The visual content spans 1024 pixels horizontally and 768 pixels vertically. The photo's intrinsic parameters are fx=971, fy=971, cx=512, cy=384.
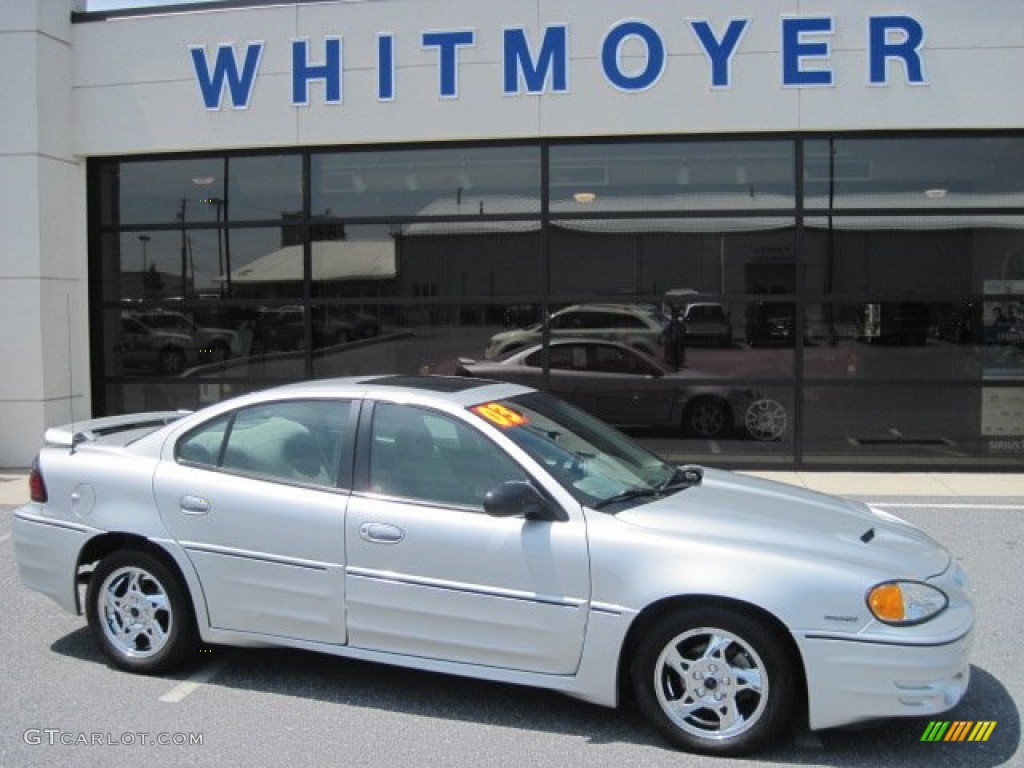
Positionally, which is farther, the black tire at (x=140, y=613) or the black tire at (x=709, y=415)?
the black tire at (x=709, y=415)

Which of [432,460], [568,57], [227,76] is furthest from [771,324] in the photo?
[432,460]

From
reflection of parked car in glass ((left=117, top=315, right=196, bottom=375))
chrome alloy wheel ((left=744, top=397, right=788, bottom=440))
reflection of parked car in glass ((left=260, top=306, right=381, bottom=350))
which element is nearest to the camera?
chrome alloy wheel ((left=744, top=397, right=788, bottom=440))

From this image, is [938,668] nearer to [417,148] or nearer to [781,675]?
[781,675]

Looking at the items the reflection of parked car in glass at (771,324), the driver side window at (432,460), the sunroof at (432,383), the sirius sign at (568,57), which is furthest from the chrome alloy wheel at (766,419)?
the driver side window at (432,460)

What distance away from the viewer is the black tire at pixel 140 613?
466 cm

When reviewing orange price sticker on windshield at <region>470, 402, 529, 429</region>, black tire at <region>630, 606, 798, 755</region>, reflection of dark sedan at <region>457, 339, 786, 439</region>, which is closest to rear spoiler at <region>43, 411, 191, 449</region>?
orange price sticker on windshield at <region>470, 402, 529, 429</region>

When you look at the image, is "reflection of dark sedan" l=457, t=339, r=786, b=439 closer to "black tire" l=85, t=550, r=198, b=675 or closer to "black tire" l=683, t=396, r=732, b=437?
"black tire" l=683, t=396, r=732, b=437

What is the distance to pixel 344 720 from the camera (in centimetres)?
423

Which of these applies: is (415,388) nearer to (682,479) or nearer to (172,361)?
(682,479)

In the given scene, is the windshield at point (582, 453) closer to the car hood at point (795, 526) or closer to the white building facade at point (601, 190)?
the car hood at point (795, 526)

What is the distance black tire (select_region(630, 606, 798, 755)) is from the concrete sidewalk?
5890mm

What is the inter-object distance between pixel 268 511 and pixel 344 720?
997 millimetres

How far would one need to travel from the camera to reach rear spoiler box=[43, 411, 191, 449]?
521cm

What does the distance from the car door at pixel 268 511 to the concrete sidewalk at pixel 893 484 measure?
17.8 feet
